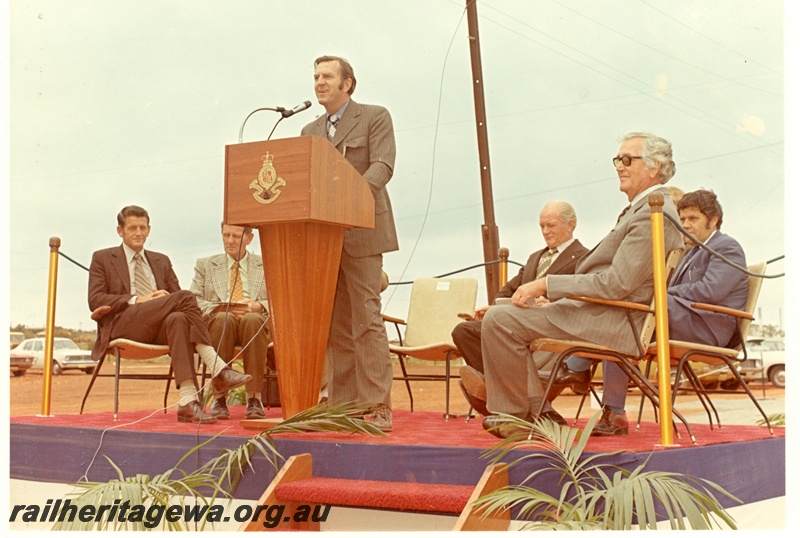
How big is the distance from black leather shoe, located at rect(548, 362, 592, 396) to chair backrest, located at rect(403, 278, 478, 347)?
1402mm

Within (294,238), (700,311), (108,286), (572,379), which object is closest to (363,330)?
(294,238)

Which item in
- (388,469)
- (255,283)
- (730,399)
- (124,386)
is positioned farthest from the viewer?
(730,399)

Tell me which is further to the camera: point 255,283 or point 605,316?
point 255,283

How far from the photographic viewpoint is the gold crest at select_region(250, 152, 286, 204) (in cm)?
368

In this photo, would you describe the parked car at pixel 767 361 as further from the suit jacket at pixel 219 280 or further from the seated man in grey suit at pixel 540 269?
the suit jacket at pixel 219 280

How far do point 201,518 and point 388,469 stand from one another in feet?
2.38

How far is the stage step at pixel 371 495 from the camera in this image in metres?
3.09

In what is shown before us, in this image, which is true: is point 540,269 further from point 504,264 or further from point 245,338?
point 245,338

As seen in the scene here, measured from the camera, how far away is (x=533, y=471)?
3.21 m

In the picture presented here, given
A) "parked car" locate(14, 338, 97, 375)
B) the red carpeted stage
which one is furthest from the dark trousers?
"parked car" locate(14, 338, 97, 375)

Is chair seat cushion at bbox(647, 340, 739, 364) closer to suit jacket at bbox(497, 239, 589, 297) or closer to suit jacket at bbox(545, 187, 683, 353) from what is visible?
suit jacket at bbox(545, 187, 683, 353)

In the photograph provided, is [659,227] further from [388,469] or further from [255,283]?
[255,283]

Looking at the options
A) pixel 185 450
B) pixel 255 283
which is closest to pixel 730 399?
pixel 255 283

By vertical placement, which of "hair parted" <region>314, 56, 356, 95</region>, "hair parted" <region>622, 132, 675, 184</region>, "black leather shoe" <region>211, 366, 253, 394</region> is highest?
"hair parted" <region>314, 56, 356, 95</region>
